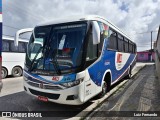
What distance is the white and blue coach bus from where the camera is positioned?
14.6 feet

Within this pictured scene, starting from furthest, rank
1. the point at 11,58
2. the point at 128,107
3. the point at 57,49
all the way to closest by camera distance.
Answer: the point at 11,58
the point at 128,107
the point at 57,49

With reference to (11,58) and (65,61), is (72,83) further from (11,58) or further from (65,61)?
(11,58)

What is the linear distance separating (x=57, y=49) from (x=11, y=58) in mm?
7938

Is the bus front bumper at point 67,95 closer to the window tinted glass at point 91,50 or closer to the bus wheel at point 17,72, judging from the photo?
the window tinted glass at point 91,50

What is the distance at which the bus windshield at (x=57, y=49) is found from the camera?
4.55 m

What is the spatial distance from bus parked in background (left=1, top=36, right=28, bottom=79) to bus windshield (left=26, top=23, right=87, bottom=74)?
22.1 feet

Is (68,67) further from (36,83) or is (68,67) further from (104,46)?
(104,46)

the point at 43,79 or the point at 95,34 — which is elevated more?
the point at 95,34

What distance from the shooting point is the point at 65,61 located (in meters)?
4.58

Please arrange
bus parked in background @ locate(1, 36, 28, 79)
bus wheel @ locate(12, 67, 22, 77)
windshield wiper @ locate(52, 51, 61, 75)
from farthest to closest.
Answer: bus wheel @ locate(12, 67, 22, 77) → bus parked in background @ locate(1, 36, 28, 79) → windshield wiper @ locate(52, 51, 61, 75)

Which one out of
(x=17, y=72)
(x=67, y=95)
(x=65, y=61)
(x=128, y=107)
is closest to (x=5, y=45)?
(x=17, y=72)

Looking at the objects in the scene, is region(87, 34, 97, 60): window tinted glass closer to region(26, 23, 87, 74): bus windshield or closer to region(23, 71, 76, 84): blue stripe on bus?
region(26, 23, 87, 74): bus windshield

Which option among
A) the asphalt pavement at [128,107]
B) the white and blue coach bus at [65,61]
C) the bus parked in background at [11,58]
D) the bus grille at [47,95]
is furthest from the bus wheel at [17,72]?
the asphalt pavement at [128,107]

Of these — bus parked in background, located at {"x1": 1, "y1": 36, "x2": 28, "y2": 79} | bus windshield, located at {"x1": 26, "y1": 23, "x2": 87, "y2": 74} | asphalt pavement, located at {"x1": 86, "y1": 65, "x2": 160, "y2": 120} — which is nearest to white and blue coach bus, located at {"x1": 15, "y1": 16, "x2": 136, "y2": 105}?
bus windshield, located at {"x1": 26, "y1": 23, "x2": 87, "y2": 74}
